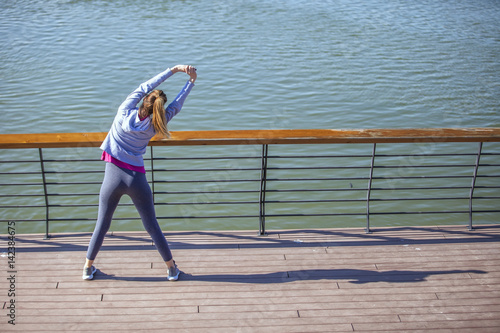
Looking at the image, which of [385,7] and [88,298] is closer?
[88,298]

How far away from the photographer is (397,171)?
879 cm

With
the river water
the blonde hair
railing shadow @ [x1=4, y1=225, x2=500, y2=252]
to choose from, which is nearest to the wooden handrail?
the blonde hair

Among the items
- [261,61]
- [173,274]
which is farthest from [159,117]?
[261,61]

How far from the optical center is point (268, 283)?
Result: 12.0 ft

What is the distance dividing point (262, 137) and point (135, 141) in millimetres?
1033

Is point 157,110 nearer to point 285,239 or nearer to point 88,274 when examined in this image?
point 88,274

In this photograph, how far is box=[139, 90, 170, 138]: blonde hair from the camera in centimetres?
308

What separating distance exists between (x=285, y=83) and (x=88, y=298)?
9.31 metres

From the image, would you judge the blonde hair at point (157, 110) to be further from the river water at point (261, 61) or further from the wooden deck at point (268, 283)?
the river water at point (261, 61)

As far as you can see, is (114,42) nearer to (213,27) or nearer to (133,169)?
(213,27)

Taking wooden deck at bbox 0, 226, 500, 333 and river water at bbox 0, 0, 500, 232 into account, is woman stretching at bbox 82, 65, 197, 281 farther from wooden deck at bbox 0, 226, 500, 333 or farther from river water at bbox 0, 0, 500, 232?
river water at bbox 0, 0, 500, 232

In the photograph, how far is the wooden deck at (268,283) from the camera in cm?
327

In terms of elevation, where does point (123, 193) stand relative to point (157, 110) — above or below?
below

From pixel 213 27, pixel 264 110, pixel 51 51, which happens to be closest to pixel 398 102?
pixel 264 110
